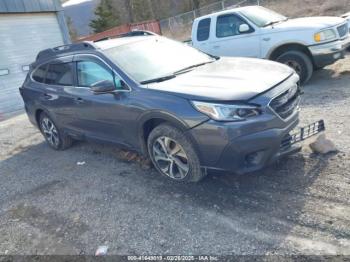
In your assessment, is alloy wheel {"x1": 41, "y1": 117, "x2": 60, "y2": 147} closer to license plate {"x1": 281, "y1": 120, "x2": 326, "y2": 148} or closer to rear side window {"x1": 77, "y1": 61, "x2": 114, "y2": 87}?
rear side window {"x1": 77, "y1": 61, "x2": 114, "y2": 87}

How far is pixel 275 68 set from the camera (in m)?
4.07

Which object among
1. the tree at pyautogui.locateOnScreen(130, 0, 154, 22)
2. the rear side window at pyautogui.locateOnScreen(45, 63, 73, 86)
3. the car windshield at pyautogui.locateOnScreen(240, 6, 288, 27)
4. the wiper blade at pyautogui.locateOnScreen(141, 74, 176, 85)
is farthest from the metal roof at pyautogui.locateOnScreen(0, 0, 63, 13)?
the tree at pyautogui.locateOnScreen(130, 0, 154, 22)

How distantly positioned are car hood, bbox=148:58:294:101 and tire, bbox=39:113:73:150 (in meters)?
2.70

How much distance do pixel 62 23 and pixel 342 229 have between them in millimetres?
13832

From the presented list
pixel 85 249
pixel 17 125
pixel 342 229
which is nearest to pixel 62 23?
pixel 17 125

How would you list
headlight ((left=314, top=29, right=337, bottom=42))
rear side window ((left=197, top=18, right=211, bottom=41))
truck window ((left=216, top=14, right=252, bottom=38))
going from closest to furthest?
headlight ((left=314, top=29, right=337, bottom=42)) → truck window ((left=216, top=14, right=252, bottom=38)) → rear side window ((left=197, top=18, right=211, bottom=41))

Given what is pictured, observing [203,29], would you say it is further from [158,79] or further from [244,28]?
[158,79]

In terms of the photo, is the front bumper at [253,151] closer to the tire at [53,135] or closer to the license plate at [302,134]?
the license plate at [302,134]

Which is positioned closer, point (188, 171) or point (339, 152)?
point (188, 171)

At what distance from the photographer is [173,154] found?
12.7ft

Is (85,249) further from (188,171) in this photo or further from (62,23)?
(62,23)

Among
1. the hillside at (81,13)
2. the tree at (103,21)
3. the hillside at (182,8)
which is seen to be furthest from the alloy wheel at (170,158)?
the hillside at (81,13)

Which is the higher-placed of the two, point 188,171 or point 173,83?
point 173,83

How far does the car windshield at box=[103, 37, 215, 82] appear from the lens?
421cm
